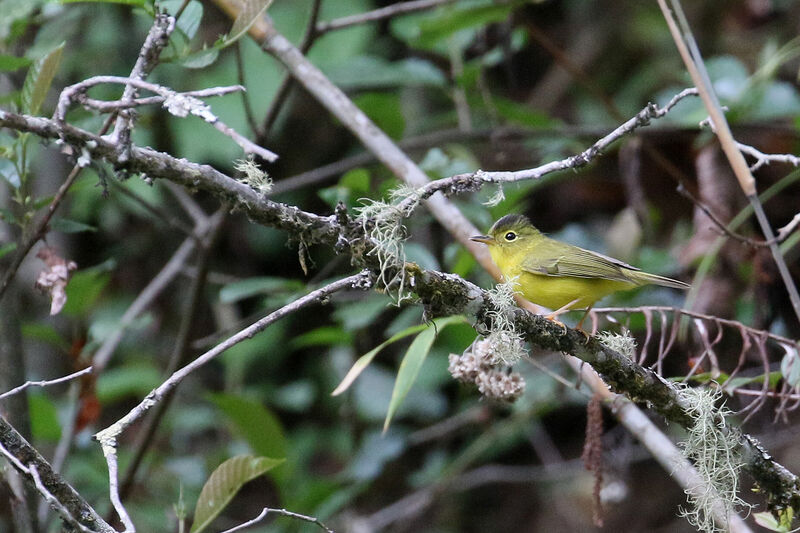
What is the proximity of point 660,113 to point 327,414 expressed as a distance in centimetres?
421

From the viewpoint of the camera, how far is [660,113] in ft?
5.39

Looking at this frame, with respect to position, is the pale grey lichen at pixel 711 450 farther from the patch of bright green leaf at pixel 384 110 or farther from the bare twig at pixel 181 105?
the patch of bright green leaf at pixel 384 110

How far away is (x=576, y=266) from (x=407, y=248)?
693mm

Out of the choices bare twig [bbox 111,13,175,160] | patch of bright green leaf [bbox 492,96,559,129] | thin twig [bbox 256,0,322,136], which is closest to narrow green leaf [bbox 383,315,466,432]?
bare twig [bbox 111,13,175,160]

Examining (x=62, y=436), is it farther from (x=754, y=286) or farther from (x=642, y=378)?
(x=754, y=286)

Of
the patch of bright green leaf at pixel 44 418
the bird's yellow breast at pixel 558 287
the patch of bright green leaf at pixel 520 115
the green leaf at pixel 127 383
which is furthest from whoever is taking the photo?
the green leaf at pixel 127 383

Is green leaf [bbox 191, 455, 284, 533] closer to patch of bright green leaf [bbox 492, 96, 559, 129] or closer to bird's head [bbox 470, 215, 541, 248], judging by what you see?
bird's head [bbox 470, 215, 541, 248]

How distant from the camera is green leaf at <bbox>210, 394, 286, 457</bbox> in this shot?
3.78m

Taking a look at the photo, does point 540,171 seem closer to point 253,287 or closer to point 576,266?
point 576,266

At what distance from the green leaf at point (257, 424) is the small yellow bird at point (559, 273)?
1400 millimetres

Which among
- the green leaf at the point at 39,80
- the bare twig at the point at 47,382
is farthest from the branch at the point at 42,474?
the green leaf at the point at 39,80

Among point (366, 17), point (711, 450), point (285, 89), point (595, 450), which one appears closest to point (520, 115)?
point (366, 17)

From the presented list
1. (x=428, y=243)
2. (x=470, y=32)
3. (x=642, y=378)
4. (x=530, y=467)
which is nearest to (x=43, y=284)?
(x=642, y=378)

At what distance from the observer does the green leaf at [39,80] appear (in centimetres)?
200
